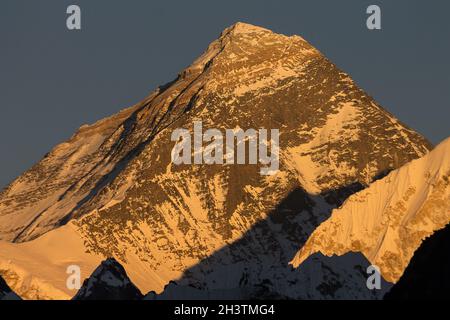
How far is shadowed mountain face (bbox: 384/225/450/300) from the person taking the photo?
18962 centimetres

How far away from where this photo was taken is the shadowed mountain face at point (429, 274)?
622ft

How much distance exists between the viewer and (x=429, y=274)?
634 ft
